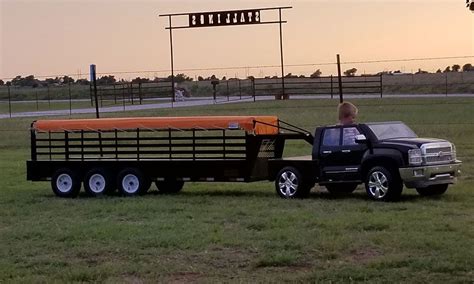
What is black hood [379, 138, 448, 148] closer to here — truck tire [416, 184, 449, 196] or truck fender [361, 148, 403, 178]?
truck fender [361, 148, 403, 178]

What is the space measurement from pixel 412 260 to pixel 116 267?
10.2 feet

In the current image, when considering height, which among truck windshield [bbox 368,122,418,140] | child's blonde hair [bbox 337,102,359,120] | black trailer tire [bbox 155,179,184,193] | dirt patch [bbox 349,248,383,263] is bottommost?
black trailer tire [bbox 155,179,184,193]

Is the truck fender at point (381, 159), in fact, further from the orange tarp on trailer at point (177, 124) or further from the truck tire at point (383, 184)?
the orange tarp on trailer at point (177, 124)

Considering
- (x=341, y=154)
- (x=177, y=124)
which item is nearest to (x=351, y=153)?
(x=341, y=154)

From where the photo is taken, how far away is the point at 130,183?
A: 18062 mm

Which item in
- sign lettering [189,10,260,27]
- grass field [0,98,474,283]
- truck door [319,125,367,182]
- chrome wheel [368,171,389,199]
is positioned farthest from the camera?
sign lettering [189,10,260,27]

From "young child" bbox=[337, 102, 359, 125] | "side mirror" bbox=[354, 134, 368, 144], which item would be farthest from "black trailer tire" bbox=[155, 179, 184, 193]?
"side mirror" bbox=[354, 134, 368, 144]

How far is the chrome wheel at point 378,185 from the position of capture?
15383 millimetres

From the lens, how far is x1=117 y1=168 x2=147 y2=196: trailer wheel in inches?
707

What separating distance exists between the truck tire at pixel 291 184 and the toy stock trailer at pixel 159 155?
0.99ft

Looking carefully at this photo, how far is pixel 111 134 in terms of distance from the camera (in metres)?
19.9

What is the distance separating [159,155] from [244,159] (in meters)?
2.19

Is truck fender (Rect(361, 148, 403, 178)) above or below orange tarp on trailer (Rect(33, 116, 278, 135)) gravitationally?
below

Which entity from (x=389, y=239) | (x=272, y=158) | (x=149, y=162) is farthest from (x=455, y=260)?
(x=149, y=162)
